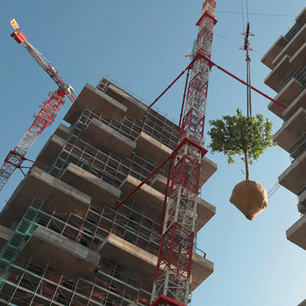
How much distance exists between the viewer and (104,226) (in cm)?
3466

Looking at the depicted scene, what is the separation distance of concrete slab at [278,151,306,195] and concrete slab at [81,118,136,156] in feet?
46.2

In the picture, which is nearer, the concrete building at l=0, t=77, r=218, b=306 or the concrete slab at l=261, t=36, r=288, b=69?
the concrete building at l=0, t=77, r=218, b=306

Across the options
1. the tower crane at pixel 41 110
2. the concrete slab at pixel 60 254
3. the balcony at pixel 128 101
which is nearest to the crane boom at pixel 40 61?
the tower crane at pixel 41 110

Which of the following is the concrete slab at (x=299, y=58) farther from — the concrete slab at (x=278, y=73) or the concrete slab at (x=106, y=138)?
the concrete slab at (x=106, y=138)

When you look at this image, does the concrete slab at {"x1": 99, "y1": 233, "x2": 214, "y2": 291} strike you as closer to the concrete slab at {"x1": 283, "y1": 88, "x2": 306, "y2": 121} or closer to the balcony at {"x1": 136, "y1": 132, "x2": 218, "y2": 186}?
the balcony at {"x1": 136, "y1": 132, "x2": 218, "y2": 186}

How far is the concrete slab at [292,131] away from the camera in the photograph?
37031 mm

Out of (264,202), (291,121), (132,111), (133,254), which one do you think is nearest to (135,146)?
(132,111)

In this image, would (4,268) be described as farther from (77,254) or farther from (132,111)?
(132,111)

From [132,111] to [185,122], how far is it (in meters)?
9.87

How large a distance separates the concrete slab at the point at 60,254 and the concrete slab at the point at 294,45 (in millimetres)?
30226

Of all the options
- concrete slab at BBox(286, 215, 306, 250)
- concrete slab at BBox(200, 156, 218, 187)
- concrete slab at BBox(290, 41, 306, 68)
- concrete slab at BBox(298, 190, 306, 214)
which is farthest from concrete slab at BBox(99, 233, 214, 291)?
concrete slab at BBox(290, 41, 306, 68)

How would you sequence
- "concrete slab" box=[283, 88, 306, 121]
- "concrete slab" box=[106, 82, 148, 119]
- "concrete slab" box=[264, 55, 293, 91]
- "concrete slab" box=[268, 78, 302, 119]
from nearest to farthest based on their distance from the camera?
"concrete slab" box=[283, 88, 306, 121], "concrete slab" box=[268, 78, 302, 119], "concrete slab" box=[264, 55, 293, 91], "concrete slab" box=[106, 82, 148, 119]

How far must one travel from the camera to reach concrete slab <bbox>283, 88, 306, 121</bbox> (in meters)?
38.4

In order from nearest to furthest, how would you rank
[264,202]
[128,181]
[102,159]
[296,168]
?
[264,202]
[296,168]
[128,181]
[102,159]
